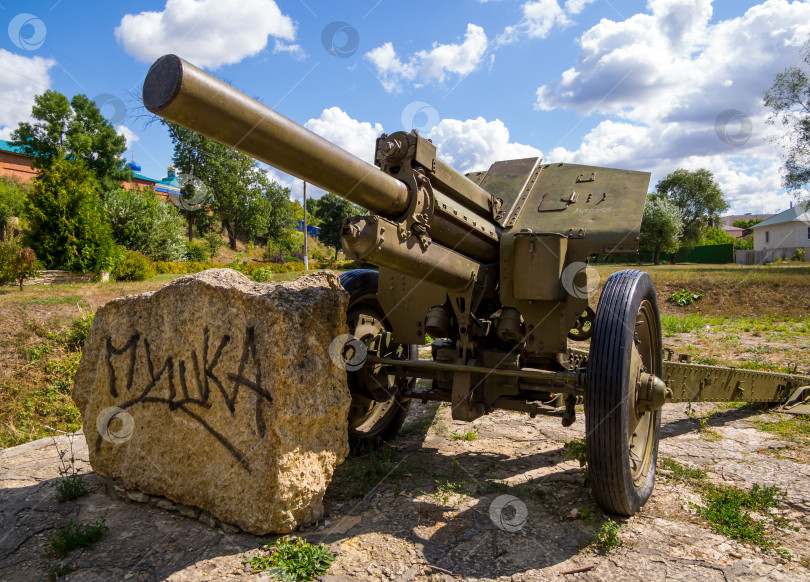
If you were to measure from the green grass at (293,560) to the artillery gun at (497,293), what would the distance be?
1204 millimetres

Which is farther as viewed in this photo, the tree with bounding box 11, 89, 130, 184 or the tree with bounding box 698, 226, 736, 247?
the tree with bounding box 698, 226, 736, 247

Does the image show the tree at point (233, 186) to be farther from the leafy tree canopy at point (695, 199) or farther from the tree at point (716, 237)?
the tree at point (716, 237)

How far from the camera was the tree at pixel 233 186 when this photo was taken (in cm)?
3388

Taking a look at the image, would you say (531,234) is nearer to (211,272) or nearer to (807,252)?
(211,272)

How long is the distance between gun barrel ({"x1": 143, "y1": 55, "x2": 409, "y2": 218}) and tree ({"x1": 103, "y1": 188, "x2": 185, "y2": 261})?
22.3 metres

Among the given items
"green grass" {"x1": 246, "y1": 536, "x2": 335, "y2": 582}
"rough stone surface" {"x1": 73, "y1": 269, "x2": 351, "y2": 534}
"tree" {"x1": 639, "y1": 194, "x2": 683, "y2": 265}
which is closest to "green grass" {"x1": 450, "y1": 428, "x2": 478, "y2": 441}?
"rough stone surface" {"x1": 73, "y1": 269, "x2": 351, "y2": 534}

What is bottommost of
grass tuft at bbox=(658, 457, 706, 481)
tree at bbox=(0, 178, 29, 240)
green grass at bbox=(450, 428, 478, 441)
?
grass tuft at bbox=(658, 457, 706, 481)

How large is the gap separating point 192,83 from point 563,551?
8.85ft

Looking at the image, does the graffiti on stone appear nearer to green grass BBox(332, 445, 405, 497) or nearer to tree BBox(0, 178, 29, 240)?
green grass BBox(332, 445, 405, 497)

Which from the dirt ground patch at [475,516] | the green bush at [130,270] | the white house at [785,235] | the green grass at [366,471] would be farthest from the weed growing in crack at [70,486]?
the white house at [785,235]

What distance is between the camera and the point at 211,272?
3244 mm

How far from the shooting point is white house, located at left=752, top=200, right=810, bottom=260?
1446 inches

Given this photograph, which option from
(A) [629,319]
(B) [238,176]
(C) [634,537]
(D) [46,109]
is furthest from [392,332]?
(B) [238,176]

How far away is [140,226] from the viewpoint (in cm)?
2267
